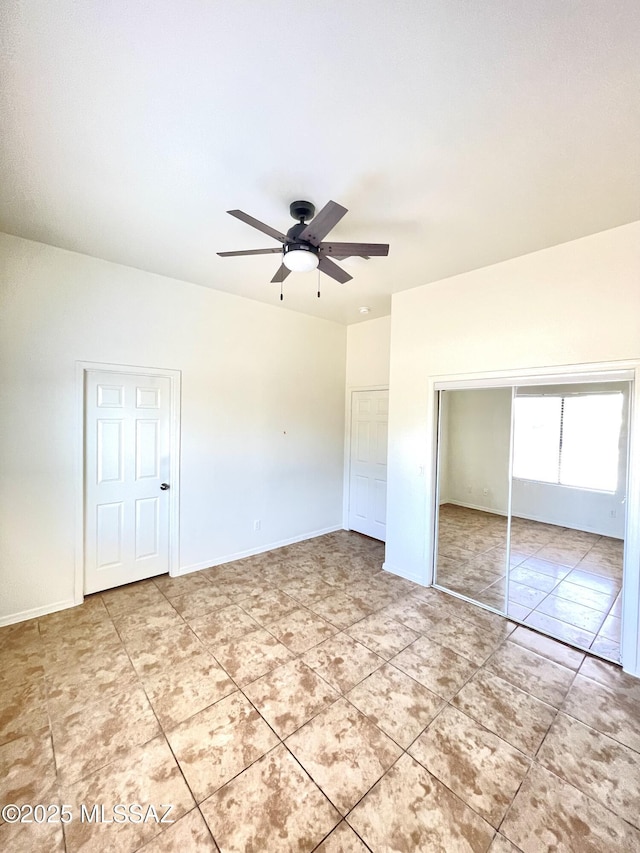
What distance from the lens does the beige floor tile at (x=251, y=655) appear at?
2.21m

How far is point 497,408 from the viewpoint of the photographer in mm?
3145

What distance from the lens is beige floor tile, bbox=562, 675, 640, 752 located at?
1.83m

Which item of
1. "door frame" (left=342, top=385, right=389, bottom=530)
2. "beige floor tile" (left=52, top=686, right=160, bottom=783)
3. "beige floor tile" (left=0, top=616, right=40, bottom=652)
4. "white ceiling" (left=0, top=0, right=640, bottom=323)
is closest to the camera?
"white ceiling" (left=0, top=0, right=640, bottom=323)

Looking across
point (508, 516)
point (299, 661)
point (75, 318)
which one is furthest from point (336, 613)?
point (75, 318)

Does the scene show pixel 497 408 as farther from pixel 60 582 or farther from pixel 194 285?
pixel 60 582

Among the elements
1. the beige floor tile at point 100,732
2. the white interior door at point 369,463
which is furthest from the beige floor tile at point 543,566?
the beige floor tile at point 100,732

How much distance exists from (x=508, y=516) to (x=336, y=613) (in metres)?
1.75

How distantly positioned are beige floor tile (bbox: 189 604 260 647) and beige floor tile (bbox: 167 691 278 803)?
0.61 metres

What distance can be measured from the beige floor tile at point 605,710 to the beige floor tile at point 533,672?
0.19 ft

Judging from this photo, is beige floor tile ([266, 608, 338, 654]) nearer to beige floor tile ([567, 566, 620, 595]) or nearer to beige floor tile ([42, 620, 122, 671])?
beige floor tile ([42, 620, 122, 671])

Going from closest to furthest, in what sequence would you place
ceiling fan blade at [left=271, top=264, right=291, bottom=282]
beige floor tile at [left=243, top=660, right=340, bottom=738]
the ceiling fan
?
the ceiling fan → beige floor tile at [left=243, top=660, right=340, bottom=738] → ceiling fan blade at [left=271, top=264, right=291, bottom=282]

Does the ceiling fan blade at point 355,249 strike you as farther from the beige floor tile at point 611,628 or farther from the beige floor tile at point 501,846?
the beige floor tile at point 611,628

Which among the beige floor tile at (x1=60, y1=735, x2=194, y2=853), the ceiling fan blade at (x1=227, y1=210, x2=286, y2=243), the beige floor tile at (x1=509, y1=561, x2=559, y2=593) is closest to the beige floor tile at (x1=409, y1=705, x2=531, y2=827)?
the beige floor tile at (x1=60, y1=735, x2=194, y2=853)

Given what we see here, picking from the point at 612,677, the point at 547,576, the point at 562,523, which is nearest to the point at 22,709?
the point at 612,677
